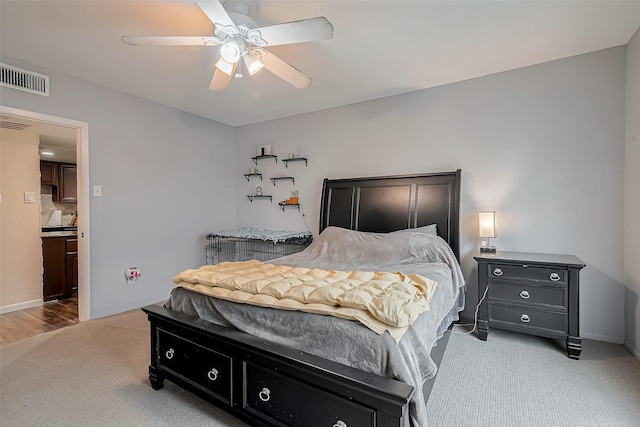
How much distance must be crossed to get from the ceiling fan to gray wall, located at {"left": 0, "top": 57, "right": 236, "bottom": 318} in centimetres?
178

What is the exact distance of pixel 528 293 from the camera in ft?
8.45

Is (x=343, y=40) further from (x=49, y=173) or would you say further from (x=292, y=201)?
(x=49, y=173)

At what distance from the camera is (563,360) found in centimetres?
233

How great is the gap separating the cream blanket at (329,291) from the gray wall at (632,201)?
193 cm

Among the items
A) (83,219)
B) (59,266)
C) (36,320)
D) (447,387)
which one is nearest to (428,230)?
(447,387)

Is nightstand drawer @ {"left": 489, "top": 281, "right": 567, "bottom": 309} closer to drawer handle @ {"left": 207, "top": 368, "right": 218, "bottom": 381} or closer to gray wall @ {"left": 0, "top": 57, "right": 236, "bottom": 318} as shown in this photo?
drawer handle @ {"left": 207, "top": 368, "right": 218, "bottom": 381}

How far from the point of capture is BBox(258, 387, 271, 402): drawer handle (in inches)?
59.3

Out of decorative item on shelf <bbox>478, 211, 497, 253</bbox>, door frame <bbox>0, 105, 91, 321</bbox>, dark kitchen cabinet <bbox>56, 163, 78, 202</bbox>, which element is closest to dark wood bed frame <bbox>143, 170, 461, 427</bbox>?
decorative item on shelf <bbox>478, 211, 497, 253</bbox>

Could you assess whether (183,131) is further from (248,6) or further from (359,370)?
(359,370)

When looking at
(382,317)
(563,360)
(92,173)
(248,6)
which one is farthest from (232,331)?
(92,173)

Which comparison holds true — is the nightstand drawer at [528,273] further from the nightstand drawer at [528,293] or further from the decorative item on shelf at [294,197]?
the decorative item on shelf at [294,197]

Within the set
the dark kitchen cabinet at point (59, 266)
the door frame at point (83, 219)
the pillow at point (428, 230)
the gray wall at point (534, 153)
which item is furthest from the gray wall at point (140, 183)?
the pillow at point (428, 230)

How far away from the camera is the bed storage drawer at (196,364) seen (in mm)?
1655

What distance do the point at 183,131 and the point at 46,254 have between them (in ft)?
7.91
